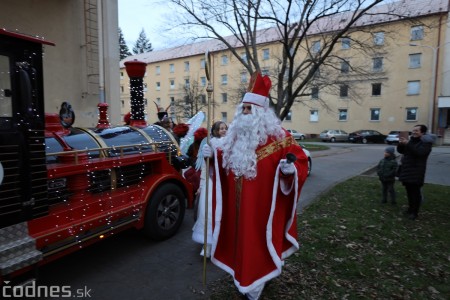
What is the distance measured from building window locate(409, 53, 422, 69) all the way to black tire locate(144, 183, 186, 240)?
1321 inches

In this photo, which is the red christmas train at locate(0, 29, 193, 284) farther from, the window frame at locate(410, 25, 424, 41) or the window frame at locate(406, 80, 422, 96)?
the window frame at locate(410, 25, 424, 41)

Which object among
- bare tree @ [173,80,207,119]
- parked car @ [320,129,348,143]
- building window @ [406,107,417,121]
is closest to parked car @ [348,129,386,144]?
parked car @ [320,129,348,143]

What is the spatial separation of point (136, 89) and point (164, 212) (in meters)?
2.82

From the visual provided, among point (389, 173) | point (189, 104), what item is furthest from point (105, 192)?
point (189, 104)

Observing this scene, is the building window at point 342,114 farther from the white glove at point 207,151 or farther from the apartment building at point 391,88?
the white glove at point 207,151

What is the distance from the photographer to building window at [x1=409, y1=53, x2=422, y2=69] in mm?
30159

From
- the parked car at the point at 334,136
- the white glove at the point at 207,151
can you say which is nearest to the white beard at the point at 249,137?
the white glove at the point at 207,151

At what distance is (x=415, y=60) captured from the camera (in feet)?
100

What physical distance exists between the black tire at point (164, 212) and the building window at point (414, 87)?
3305 cm

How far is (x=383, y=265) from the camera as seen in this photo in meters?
3.75

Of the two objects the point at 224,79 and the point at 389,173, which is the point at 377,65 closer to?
the point at 224,79

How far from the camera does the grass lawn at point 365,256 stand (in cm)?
320

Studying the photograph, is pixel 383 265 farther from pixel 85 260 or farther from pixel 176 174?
pixel 85 260

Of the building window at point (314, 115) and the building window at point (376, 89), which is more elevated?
the building window at point (376, 89)
